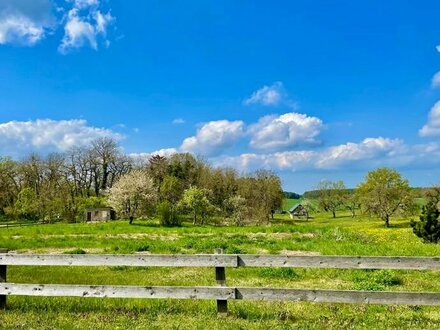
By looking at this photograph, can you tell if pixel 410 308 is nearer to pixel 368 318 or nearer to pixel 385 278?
pixel 368 318

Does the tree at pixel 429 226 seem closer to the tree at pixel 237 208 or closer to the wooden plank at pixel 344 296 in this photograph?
the wooden plank at pixel 344 296

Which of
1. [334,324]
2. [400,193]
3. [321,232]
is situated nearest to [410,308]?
[334,324]

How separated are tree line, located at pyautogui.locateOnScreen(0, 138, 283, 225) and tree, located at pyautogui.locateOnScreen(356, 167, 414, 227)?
16008mm

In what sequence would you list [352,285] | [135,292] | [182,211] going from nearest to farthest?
[135,292], [352,285], [182,211]

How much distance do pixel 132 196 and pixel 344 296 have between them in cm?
5638

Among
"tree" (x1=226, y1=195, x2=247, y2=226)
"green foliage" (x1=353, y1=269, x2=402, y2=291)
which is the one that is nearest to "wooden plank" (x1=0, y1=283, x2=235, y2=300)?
"green foliage" (x1=353, y1=269, x2=402, y2=291)

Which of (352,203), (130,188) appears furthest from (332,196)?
(130,188)

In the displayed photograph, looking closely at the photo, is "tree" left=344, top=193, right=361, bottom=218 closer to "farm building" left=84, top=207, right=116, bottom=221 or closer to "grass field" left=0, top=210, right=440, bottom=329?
"farm building" left=84, top=207, right=116, bottom=221

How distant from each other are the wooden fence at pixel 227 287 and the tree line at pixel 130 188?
177 feet

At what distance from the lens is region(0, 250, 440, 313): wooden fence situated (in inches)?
292

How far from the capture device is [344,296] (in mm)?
7453

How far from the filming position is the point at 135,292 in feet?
26.3

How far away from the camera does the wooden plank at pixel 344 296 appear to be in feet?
23.9

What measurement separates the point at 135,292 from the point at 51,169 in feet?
241
